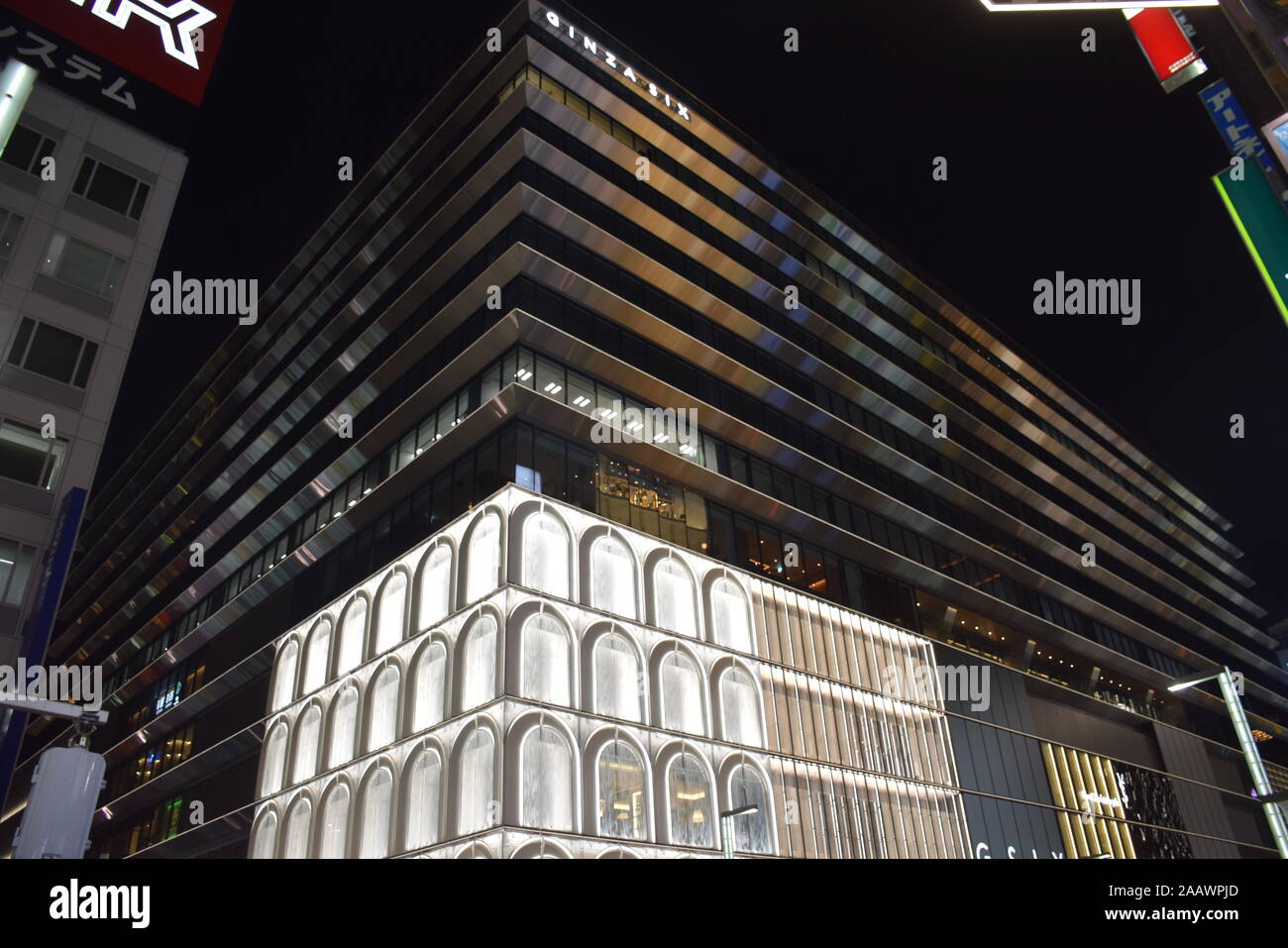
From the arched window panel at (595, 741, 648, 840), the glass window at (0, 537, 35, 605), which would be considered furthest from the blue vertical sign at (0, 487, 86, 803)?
the arched window panel at (595, 741, 648, 840)

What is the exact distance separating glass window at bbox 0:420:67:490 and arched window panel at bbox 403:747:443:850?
40.3 feet

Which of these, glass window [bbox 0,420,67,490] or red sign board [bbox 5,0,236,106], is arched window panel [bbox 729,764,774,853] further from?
red sign board [bbox 5,0,236,106]

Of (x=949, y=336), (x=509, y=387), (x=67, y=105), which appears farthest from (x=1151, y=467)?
(x=67, y=105)

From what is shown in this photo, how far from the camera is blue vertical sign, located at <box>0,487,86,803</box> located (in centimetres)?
953

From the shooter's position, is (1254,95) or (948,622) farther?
(948,622)

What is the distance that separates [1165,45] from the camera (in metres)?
21.1

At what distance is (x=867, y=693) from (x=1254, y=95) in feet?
79.7

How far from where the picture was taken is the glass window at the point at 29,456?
1761 cm

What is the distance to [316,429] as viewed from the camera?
39.2 m

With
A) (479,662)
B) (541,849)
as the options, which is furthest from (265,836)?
(541,849)

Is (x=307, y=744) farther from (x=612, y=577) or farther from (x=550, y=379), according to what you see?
(x=550, y=379)

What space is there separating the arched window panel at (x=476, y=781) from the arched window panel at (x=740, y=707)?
26.9 feet

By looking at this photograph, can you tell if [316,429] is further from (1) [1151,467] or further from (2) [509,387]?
(1) [1151,467]

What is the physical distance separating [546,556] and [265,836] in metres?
15.6
